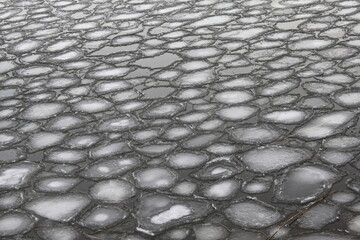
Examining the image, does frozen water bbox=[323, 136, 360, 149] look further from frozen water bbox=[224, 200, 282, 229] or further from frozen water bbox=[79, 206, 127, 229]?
frozen water bbox=[79, 206, 127, 229]

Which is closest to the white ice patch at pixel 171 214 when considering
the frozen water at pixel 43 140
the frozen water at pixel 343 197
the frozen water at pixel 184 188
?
the frozen water at pixel 184 188

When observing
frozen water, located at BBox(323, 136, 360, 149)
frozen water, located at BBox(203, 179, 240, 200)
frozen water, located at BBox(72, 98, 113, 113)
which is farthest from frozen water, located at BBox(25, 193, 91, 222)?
frozen water, located at BBox(323, 136, 360, 149)

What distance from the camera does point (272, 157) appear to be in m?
2.60

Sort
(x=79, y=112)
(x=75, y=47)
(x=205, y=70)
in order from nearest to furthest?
(x=79, y=112)
(x=205, y=70)
(x=75, y=47)

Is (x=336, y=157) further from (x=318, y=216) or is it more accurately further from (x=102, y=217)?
(x=102, y=217)

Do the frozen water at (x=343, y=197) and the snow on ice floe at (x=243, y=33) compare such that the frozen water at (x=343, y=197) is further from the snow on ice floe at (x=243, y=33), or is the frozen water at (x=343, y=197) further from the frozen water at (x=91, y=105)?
the snow on ice floe at (x=243, y=33)

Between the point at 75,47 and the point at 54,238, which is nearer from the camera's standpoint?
the point at 54,238

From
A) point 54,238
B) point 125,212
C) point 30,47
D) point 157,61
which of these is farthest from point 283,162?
point 30,47

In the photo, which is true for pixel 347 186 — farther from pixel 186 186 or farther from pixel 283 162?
pixel 186 186

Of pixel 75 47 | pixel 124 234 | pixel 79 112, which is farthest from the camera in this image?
pixel 75 47

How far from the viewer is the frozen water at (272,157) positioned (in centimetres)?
252

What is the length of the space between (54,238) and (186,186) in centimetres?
60

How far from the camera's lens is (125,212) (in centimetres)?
233

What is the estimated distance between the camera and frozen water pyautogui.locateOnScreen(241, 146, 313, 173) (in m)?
2.52
